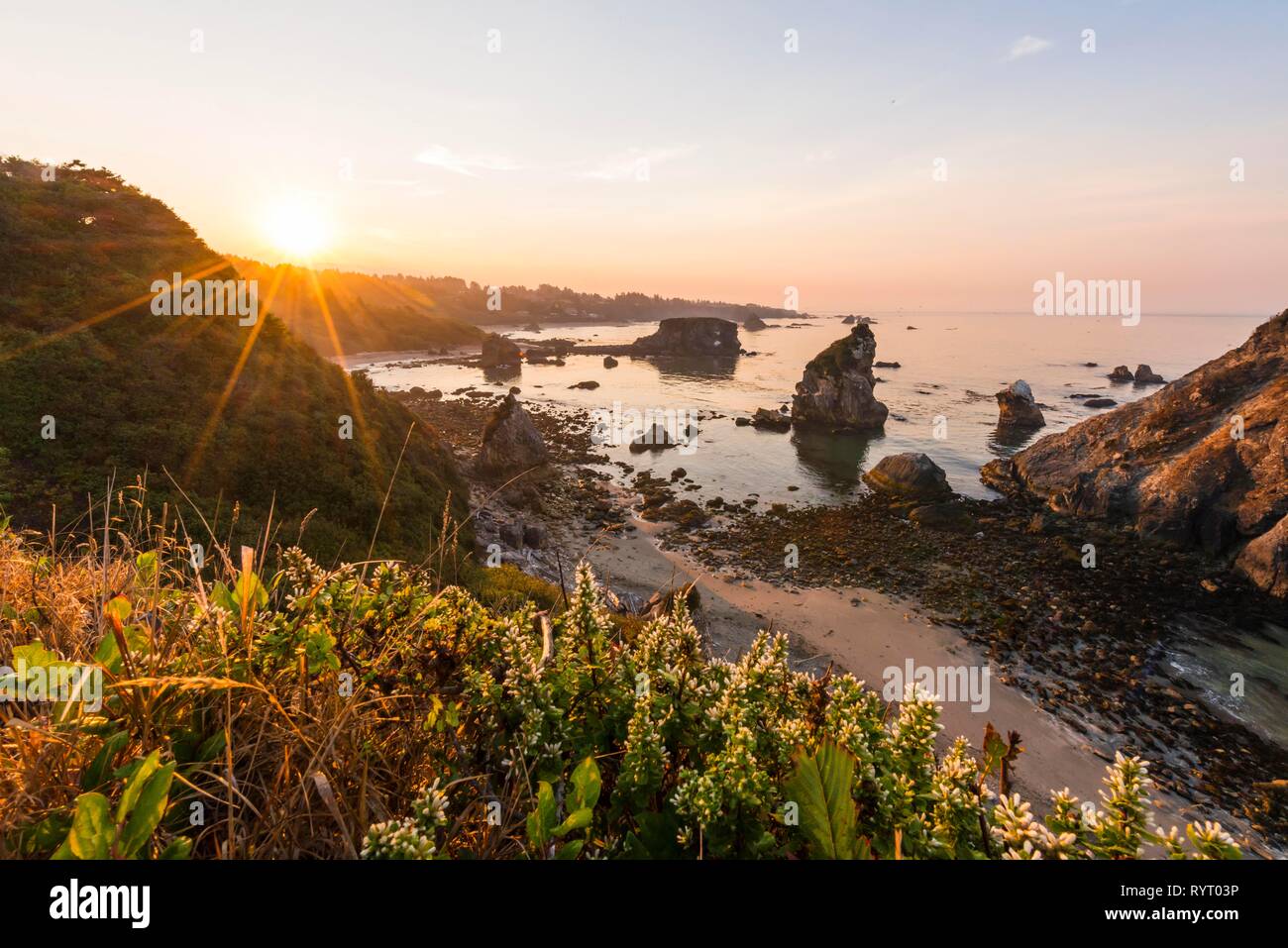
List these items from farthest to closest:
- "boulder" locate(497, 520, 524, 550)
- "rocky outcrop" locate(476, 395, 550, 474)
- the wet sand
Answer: "rocky outcrop" locate(476, 395, 550, 474) → "boulder" locate(497, 520, 524, 550) → the wet sand

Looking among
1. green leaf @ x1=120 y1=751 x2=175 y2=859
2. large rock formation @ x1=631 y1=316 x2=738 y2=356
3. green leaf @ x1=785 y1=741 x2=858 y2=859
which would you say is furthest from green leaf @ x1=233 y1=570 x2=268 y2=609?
large rock formation @ x1=631 y1=316 x2=738 y2=356

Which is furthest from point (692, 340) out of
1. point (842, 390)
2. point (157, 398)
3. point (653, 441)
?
point (157, 398)

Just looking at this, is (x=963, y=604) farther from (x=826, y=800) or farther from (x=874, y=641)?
(x=826, y=800)

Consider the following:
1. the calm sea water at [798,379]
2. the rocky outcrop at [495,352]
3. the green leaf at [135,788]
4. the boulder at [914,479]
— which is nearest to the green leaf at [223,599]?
Result: the green leaf at [135,788]

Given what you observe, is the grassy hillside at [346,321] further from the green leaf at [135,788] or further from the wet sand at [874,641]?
the green leaf at [135,788]

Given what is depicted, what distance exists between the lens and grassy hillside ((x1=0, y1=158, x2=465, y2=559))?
1838 cm

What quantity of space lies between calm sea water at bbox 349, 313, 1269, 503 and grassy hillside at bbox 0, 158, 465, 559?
26729mm

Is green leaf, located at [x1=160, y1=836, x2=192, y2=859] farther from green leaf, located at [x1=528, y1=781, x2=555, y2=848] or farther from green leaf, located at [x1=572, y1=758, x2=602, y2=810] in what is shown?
green leaf, located at [x1=572, y1=758, x2=602, y2=810]

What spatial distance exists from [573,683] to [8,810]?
5.98ft

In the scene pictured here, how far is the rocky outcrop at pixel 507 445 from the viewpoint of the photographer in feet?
149

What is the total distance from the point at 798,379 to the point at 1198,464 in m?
75.3

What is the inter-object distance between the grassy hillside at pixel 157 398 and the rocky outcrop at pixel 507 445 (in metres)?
11.6
